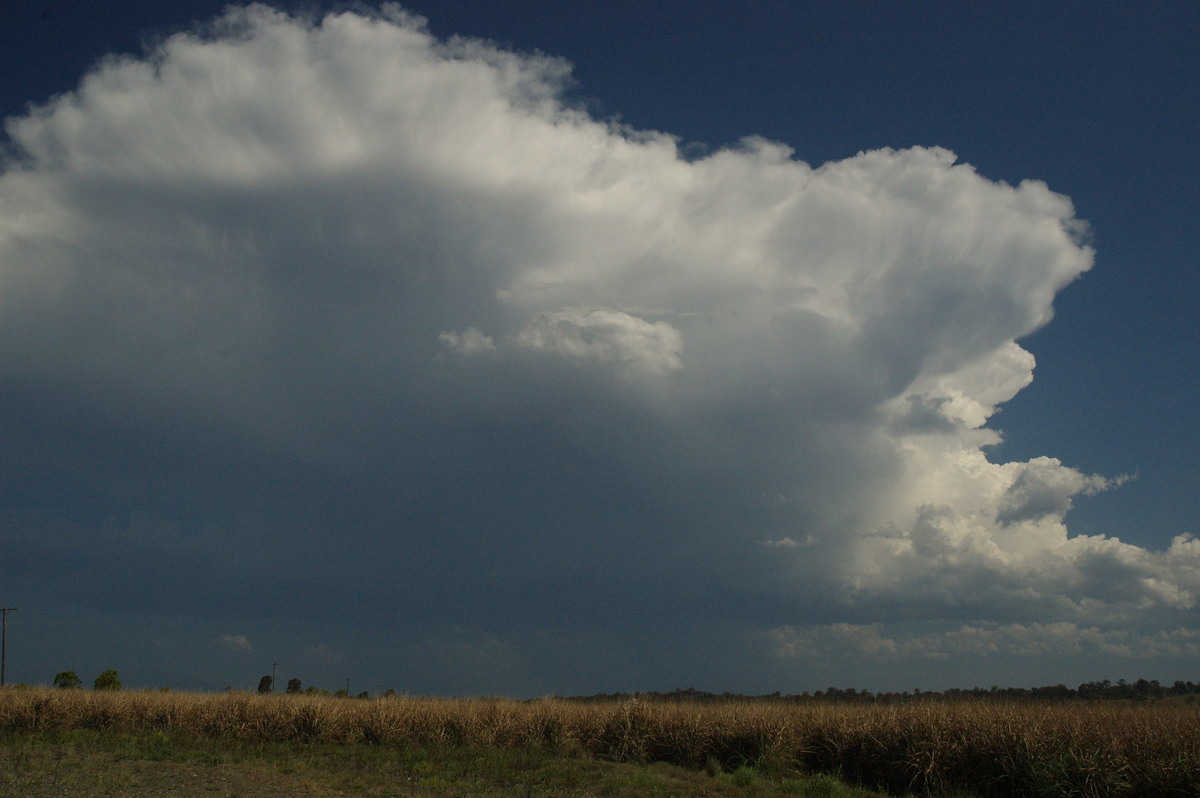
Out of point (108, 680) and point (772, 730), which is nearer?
point (772, 730)

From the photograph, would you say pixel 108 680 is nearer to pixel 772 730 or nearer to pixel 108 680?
pixel 108 680

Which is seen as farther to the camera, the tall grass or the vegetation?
the vegetation

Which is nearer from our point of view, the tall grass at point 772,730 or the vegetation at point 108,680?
the tall grass at point 772,730

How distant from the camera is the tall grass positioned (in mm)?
20109

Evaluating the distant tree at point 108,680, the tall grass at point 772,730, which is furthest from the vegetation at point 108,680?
the tall grass at point 772,730

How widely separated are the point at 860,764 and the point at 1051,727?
7.12m

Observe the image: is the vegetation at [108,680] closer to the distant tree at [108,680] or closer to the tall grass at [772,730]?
the distant tree at [108,680]

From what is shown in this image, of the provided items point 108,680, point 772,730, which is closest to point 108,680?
point 108,680

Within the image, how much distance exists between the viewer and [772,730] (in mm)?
29453

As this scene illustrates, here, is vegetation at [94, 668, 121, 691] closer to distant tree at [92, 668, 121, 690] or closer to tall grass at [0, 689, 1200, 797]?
distant tree at [92, 668, 121, 690]

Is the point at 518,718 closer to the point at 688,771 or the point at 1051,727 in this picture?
the point at 688,771

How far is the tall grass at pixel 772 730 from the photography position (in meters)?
20.1

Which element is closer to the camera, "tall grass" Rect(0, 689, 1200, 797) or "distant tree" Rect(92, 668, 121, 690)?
"tall grass" Rect(0, 689, 1200, 797)

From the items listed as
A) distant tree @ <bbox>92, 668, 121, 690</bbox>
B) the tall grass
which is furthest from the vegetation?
the tall grass
